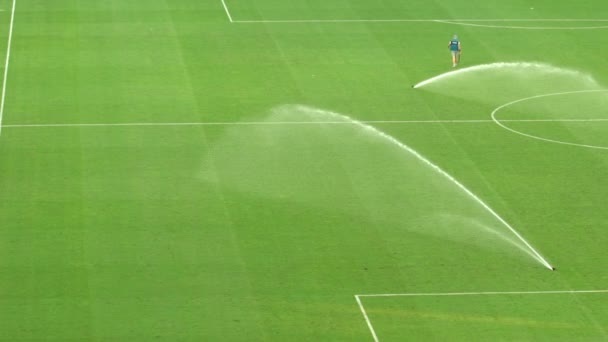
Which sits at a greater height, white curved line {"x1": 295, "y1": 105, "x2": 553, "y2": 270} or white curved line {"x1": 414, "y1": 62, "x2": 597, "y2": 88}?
white curved line {"x1": 295, "y1": 105, "x2": 553, "y2": 270}

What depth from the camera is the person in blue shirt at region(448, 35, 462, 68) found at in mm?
46562

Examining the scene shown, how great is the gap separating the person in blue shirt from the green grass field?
0.65 metres

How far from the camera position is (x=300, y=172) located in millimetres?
37125

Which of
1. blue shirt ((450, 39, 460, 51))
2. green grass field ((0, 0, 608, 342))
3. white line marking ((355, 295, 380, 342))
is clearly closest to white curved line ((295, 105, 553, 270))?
green grass field ((0, 0, 608, 342))

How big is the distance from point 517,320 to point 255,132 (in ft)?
44.7

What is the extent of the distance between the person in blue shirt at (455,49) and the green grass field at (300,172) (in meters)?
0.65

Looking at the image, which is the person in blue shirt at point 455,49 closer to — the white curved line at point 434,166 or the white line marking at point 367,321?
the white curved line at point 434,166

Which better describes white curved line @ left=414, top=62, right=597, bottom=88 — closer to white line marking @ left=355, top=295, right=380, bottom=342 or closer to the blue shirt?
the blue shirt

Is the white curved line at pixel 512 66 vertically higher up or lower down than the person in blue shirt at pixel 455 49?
lower down

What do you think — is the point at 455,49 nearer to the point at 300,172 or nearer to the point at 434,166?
the point at 434,166

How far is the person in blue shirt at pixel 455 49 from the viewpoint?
153 ft

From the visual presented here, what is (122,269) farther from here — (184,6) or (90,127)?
(184,6)

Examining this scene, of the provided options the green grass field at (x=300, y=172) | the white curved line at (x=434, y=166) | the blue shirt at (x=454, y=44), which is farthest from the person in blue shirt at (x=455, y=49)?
the white curved line at (x=434, y=166)

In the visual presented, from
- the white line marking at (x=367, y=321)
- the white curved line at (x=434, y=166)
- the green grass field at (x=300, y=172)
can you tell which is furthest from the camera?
the white curved line at (x=434, y=166)
